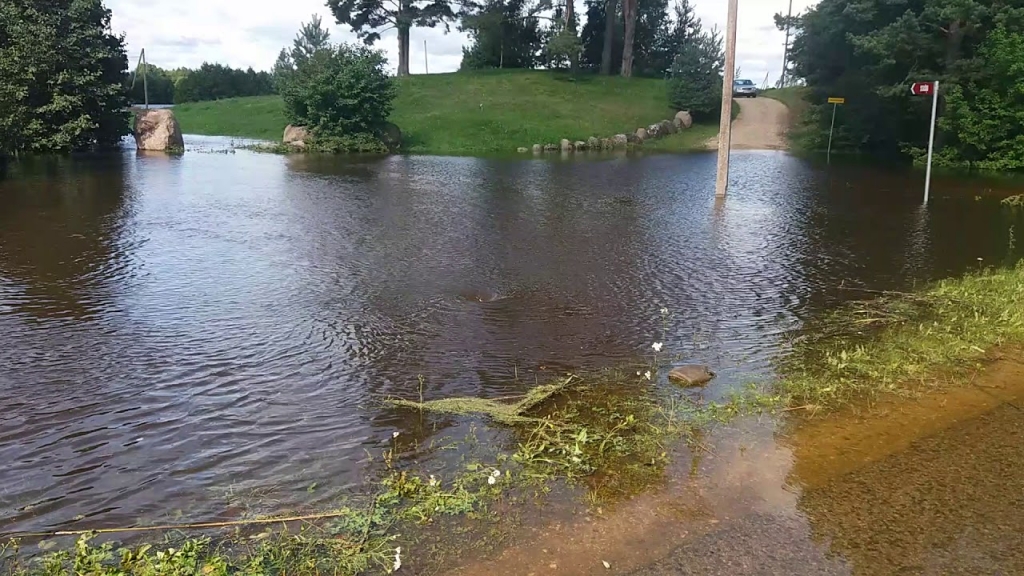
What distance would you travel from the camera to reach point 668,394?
19.9 feet

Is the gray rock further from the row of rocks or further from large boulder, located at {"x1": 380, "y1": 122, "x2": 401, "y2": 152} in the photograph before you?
the row of rocks

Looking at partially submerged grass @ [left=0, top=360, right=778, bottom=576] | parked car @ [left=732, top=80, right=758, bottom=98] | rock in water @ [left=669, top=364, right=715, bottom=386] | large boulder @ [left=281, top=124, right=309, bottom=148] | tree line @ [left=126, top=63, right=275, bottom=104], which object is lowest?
partially submerged grass @ [left=0, top=360, right=778, bottom=576]

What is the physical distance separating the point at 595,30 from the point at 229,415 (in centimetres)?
5513

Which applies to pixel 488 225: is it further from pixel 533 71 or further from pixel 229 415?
pixel 533 71

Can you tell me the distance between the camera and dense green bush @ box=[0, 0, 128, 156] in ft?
80.0

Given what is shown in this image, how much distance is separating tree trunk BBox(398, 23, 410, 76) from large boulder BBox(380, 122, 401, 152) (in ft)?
61.9

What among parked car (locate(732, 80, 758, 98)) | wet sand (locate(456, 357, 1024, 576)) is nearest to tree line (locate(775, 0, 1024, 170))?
parked car (locate(732, 80, 758, 98))

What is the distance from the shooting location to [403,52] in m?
51.2

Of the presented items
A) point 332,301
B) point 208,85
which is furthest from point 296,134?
point 208,85

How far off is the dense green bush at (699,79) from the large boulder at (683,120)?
0.88 m

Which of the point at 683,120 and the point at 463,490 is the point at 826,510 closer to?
the point at 463,490

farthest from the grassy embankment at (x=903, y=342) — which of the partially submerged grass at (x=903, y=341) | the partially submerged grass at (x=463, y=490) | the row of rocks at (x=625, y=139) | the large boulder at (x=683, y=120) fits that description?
the large boulder at (x=683, y=120)

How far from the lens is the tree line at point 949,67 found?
2436cm

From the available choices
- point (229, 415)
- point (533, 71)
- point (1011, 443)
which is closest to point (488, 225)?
point (229, 415)
